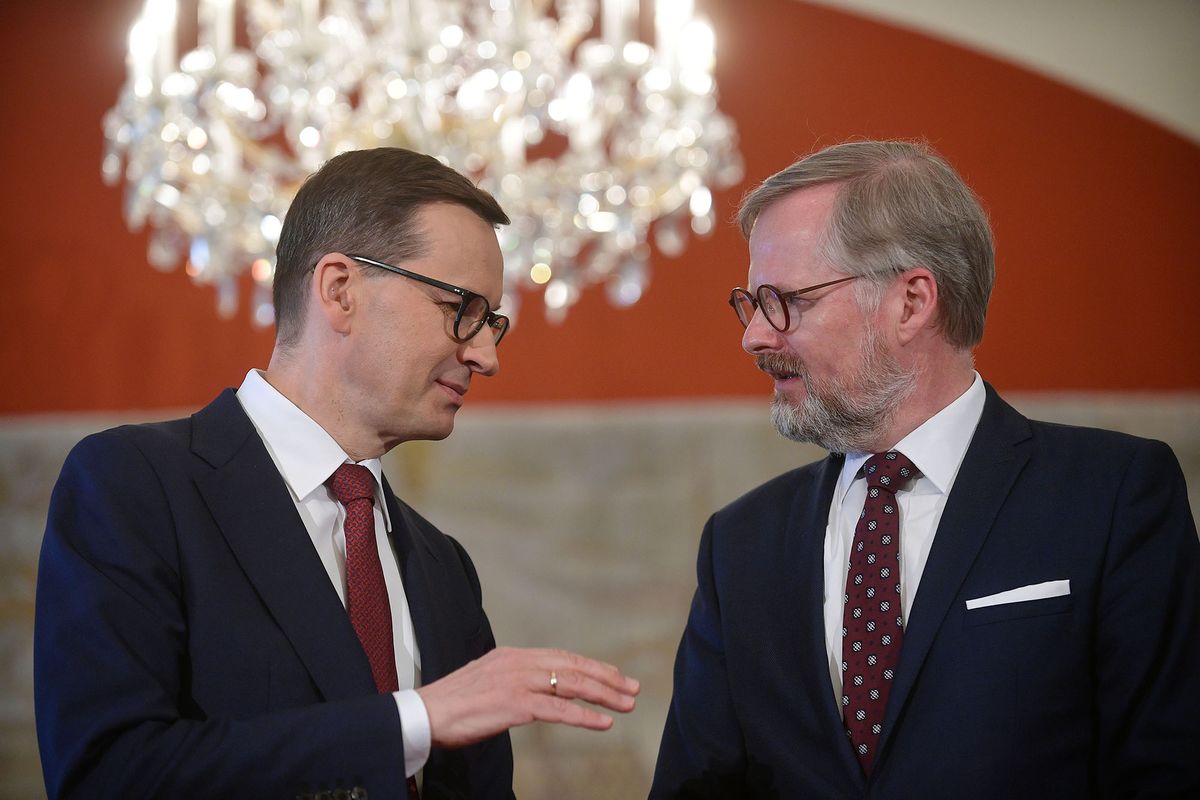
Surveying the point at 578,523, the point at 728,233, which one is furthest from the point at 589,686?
the point at 728,233

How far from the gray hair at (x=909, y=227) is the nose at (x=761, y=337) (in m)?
0.15

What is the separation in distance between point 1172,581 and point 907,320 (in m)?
0.58

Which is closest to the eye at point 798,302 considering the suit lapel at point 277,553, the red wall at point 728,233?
the suit lapel at point 277,553

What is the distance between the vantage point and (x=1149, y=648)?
66.9 inches

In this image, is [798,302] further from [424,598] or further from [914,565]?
[424,598]

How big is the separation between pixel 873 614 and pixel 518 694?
611mm

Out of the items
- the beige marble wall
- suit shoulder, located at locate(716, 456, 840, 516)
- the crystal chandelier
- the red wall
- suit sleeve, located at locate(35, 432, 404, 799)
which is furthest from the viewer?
the red wall

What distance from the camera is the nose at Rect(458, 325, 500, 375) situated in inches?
78.9

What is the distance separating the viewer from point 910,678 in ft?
5.79

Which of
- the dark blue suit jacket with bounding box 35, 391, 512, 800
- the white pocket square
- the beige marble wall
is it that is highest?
the dark blue suit jacket with bounding box 35, 391, 512, 800

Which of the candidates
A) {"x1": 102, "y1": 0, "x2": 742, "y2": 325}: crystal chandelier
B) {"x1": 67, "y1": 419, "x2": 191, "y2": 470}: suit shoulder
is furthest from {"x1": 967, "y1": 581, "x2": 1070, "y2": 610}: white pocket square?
{"x1": 102, "y1": 0, "x2": 742, "y2": 325}: crystal chandelier

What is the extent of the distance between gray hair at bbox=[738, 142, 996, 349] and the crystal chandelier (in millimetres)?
1306

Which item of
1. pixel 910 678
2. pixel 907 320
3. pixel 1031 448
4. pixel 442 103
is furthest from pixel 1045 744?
pixel 442 103

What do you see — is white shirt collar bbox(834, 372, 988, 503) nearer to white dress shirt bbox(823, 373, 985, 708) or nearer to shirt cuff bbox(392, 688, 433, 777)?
white dress shirt bbox(823, 373, 985, 708)
